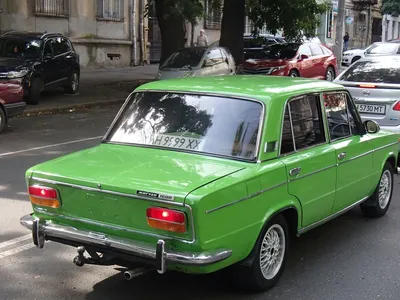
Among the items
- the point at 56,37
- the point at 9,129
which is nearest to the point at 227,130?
the point at 9,129

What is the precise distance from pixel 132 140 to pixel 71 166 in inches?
26.4

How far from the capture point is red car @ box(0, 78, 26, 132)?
438 inches

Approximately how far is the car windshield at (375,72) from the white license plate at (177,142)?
576cm

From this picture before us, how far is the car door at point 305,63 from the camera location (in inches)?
723

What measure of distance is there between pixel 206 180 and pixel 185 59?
1293 cm

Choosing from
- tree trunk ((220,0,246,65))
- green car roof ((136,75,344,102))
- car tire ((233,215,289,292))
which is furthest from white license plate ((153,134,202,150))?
tree trunk ((220,0,246,65))

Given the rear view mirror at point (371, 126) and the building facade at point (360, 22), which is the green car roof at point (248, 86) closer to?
the rear view mirror at point (371, 126)

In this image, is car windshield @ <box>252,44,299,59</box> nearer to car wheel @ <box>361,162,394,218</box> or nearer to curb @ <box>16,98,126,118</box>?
curb @ <box>16,98,126,118</box>

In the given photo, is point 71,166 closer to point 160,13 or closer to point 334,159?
point 334,159

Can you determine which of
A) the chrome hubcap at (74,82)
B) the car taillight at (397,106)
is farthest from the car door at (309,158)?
the chrome hubcap at (74,82)

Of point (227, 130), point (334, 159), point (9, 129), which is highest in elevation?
point (227, 130)

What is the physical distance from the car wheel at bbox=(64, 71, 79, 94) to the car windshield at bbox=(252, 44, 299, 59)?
5.87 m

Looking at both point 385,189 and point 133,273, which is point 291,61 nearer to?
point 385,189

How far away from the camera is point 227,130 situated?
4.50 metres
